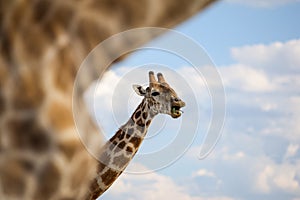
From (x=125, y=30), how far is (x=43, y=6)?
11 centimetres

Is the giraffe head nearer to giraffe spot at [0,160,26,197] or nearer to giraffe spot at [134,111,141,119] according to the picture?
giraffe spot at [134,111,141,119]

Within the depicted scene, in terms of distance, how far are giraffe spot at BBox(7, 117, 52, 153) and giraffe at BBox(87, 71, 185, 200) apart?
1942 millimetres

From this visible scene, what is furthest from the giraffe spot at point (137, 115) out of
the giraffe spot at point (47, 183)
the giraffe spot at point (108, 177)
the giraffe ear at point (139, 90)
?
the giraffe spot at point (47, 183)

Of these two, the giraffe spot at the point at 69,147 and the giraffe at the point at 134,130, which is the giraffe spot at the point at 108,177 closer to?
the giraffe at the point at 134,130

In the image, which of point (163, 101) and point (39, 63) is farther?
point (163, 101)

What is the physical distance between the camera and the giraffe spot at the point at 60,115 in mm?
772

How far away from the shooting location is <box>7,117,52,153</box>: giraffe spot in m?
0.78

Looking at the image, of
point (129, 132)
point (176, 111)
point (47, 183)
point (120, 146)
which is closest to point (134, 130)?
point (129, 132)

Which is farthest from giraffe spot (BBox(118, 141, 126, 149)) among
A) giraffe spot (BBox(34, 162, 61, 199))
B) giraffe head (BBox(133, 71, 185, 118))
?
giraffe spot (BBox(34, 162, 61, 199))

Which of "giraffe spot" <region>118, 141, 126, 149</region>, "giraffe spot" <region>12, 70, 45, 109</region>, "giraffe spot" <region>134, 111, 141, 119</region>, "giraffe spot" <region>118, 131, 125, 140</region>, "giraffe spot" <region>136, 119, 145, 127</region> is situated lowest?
"giraffe spot" <region>12, 70, 45, 109</region>

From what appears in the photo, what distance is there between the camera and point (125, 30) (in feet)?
2.51

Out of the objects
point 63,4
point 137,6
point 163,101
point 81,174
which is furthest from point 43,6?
point 163,101

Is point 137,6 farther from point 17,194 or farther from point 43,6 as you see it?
point 17,194

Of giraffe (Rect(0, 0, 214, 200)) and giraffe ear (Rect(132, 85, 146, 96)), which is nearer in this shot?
giraffe (Rect(0, 0, 214, 200))
